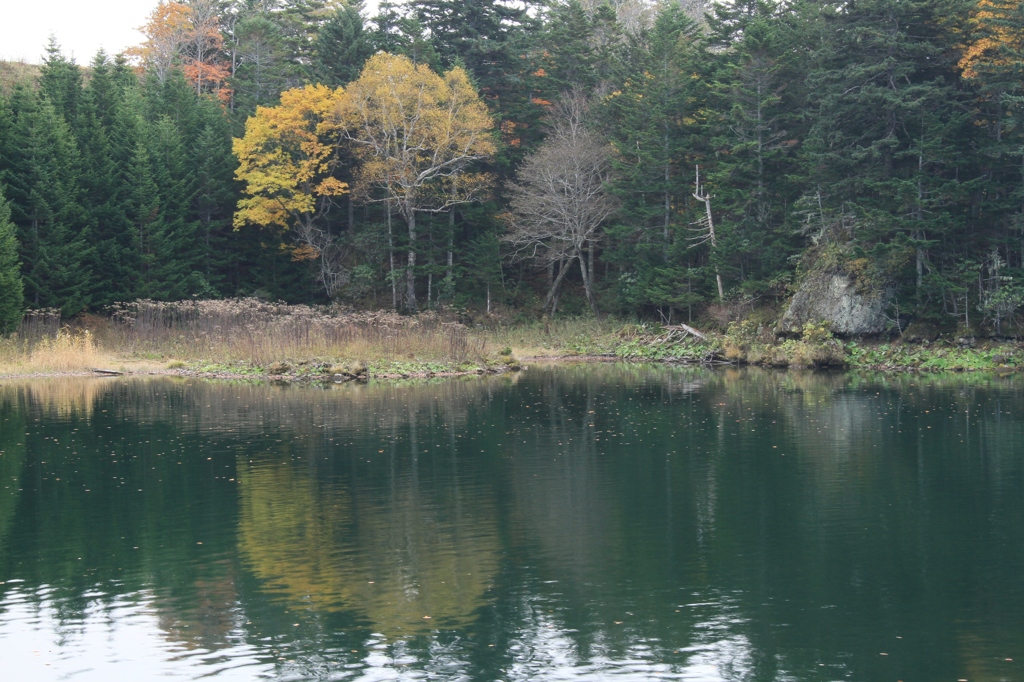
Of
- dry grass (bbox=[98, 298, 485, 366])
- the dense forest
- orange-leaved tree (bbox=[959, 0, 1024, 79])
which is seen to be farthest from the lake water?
the dense forest

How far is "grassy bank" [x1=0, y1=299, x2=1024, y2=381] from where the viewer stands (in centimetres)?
3281

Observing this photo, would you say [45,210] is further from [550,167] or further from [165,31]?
[165,31]

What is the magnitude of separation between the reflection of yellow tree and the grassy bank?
17.2 metres

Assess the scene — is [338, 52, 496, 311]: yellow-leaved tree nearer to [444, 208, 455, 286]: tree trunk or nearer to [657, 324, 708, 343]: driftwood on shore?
[444, 208, 455, 286]: tree trunk

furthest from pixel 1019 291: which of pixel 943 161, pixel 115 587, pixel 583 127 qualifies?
pixel 115 587

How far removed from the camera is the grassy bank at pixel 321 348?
108 ft

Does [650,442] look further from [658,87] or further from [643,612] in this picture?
[658,87]

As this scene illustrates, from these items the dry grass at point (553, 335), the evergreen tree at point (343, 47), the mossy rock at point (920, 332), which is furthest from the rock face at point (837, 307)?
the evergreen tree at point (343, 47)

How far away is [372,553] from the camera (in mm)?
11578

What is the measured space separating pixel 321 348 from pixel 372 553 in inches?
885

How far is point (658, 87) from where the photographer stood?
45.6 meters

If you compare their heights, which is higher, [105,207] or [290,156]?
[290,156]

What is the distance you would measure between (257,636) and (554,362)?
105 feet

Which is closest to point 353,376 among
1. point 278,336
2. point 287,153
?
point 278,336
